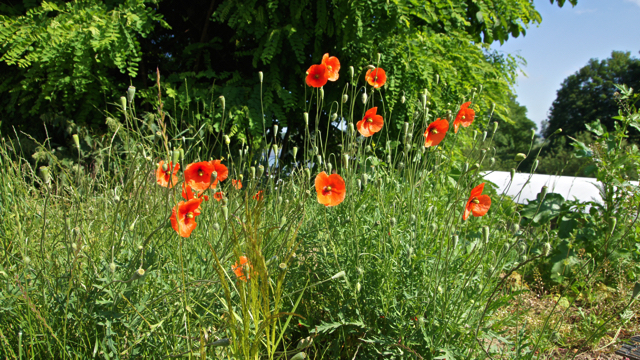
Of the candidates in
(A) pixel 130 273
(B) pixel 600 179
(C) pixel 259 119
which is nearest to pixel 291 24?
(C) pixel 259 119

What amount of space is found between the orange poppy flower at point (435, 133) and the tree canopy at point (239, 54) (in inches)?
69.7

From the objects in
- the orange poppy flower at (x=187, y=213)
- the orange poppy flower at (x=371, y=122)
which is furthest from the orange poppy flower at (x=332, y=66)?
the orange poppy flower at (x=187, y=213)

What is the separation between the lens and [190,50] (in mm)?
4051

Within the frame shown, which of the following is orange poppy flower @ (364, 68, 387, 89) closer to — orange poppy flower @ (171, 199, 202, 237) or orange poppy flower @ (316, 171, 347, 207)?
orange poppy flower @ (316, 171, 347, 207)

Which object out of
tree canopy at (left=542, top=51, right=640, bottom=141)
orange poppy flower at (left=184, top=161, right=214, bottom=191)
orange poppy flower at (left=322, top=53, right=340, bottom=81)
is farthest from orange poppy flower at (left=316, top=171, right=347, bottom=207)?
tree canopy at (left=542, top=51, right=640, bottom=141)

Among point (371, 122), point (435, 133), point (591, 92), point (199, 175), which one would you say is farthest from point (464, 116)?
point (591, 92)

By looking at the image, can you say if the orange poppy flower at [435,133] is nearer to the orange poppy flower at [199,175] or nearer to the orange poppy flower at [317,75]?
the orange poppy flower at [317,75]

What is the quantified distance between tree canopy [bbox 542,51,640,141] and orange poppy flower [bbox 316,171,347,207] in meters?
41.0

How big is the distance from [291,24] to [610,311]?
3.32 m

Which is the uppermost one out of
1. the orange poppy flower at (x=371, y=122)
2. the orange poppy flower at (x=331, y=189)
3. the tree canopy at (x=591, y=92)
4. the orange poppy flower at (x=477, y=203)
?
the tree canopy at (x=591, y=92)

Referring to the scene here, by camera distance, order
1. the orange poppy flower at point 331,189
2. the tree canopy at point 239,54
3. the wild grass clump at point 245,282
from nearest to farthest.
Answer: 1. the wild grass clump at point 245,282
2. the orange poppy flower at point 331,189
3. the tree canopy at point 239,54

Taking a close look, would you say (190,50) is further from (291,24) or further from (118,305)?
(118,305)

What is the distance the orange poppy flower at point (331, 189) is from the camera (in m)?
1.43

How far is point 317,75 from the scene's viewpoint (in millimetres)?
2027
